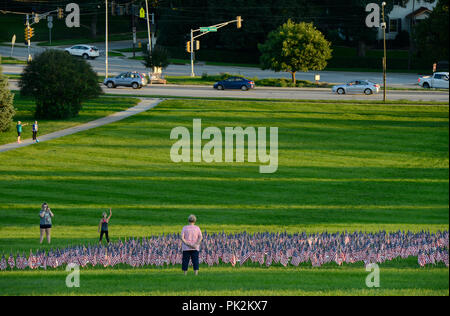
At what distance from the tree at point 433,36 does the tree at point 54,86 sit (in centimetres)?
4395

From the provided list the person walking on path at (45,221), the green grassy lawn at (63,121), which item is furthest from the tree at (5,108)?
the person walking on path at (45,221)

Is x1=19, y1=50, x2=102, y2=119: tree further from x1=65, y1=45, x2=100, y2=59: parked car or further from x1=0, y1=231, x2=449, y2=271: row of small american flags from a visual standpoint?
x1=65, y1=45, x2=100, y2=59: parked car

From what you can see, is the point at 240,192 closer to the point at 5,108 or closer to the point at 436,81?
the point at 5,108

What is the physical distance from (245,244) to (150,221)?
830cm

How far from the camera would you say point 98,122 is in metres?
51.1

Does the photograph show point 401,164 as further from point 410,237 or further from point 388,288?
point 388,288

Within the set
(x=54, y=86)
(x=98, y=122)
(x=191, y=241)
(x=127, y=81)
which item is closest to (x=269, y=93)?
(x=127, y=81)

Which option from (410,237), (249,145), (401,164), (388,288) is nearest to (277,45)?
(249,145)

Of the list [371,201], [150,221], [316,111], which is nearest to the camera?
[150,221]

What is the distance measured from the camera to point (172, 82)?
74750 mm

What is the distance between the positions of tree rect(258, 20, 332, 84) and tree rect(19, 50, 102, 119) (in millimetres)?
26667

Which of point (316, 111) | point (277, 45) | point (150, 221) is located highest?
point (277, 45)

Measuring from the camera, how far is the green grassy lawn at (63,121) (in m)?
47.5
